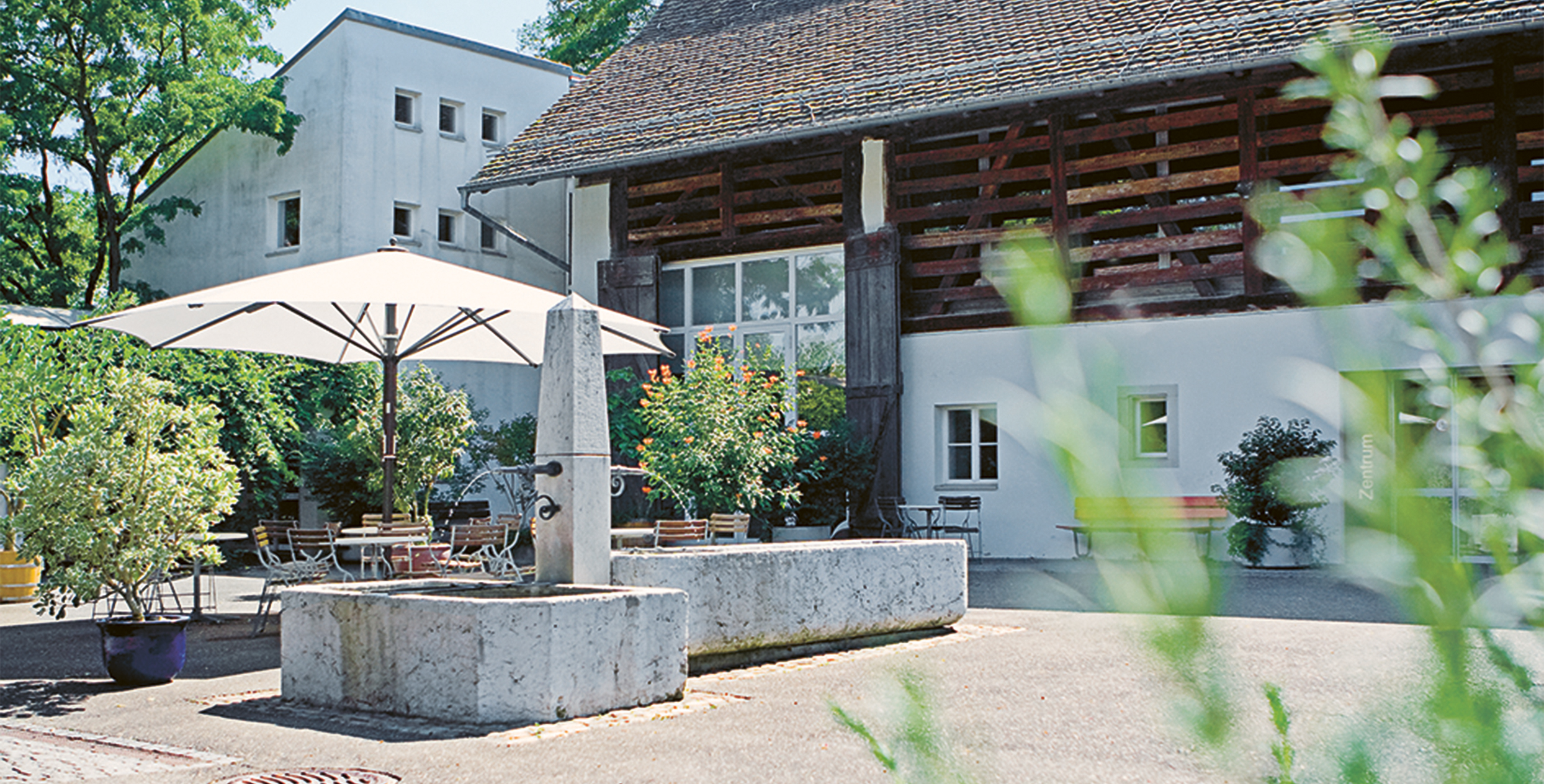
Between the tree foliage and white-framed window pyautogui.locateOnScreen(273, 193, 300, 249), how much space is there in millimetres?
15641

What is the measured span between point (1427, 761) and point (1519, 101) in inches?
606

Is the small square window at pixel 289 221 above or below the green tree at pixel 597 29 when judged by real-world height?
below

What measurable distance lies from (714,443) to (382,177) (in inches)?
411

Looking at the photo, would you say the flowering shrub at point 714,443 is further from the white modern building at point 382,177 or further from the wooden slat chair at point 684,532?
the white modern building at point 382,177

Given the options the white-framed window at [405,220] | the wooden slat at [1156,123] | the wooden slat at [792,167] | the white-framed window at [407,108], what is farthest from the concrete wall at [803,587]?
the white-framed window at [407,108]

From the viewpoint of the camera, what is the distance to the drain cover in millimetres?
5301

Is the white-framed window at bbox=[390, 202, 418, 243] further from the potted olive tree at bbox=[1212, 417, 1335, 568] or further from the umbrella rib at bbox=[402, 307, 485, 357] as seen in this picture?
the potted olive tree at bbox=[1212, 417, 1335, 568]

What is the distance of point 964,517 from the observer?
1700 centimetres

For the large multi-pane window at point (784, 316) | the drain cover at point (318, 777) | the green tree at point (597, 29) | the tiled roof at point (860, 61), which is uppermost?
the green tree at point (597, 29)

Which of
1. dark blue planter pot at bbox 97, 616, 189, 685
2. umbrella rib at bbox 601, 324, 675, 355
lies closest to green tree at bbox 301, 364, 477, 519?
umbrella rib at bbox 601, 324, 675, 355

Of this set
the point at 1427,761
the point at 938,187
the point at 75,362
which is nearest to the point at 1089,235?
the point at 938,187

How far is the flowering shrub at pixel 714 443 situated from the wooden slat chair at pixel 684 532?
1868mm

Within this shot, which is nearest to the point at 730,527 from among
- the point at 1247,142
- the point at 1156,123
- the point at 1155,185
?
the point at 1155,185

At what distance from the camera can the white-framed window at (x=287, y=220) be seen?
2344 cm
